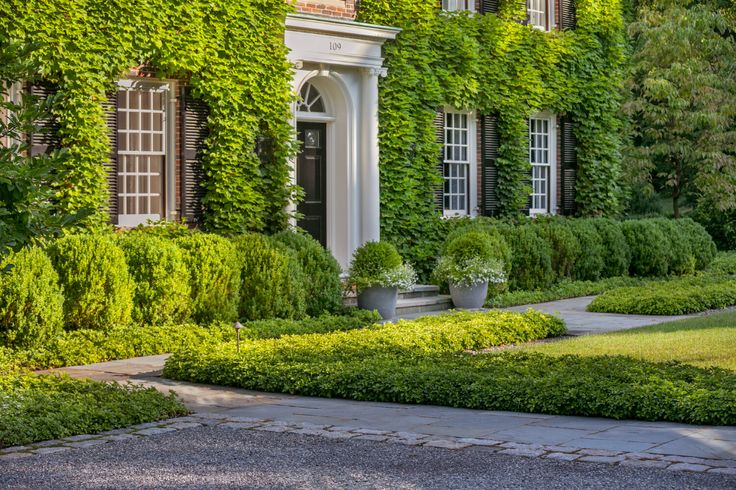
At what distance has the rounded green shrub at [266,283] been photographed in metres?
15.5

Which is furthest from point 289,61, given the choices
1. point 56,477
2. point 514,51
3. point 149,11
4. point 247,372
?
point 56,477

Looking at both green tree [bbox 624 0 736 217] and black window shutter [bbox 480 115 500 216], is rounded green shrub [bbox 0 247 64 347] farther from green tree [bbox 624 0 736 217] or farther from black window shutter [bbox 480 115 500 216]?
green tree [bbox 624 0 736 217]

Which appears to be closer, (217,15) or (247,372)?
(247,372)

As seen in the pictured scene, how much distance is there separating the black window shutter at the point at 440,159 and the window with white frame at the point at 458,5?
1.85 meters

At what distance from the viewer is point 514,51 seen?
22078 millimetres

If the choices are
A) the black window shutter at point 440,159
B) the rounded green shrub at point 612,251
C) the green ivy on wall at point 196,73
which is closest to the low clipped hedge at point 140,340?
the green ivy on wall at point 196,73

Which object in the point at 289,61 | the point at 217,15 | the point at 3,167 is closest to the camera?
the point at 3,167

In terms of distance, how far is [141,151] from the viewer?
16094mm

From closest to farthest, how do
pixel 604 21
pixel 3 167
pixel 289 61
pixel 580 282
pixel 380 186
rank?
1. pixel 3 167
2. pixel 289 61
3. pixel 380 186
4. pixel 580 282
5. pixel 604 21

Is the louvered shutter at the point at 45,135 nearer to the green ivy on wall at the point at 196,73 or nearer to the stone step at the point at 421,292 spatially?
the green ivy on wall at the point at 196,73

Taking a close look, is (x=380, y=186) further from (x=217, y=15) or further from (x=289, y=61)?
(x=217, y=15)

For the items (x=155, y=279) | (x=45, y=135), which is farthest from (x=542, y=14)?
(x=155, y=279)

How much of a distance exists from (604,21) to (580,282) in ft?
19.5

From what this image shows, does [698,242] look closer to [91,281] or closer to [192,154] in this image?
[192,154]
